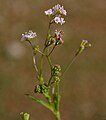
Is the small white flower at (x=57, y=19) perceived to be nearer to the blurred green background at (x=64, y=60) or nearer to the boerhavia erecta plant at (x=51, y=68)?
the boerhavia erecta plant at (x=51, y=68)

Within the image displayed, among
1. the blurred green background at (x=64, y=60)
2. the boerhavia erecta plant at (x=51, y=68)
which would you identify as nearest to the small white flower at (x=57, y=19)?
the boerhavia erecta plant at (x=51, y=68)

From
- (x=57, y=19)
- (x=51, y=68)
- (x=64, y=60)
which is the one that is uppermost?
(x=64, y=60)

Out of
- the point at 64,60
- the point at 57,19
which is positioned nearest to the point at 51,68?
the point at 57,19

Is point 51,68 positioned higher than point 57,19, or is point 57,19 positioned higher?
point 57,19

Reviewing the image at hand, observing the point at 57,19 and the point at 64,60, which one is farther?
the point at 64,60

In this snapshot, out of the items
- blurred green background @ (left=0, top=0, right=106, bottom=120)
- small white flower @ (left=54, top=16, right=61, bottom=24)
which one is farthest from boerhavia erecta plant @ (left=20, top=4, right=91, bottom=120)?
blurred green background @ (left=0, top=0, right=106, bottom=120)

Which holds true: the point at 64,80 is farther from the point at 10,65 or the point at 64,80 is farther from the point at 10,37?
the point at 10,37

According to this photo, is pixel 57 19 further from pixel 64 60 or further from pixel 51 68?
pixel 64 60

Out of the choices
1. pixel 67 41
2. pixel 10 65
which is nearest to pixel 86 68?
pixel 67 41

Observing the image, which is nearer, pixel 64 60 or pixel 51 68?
pixel 51 68
